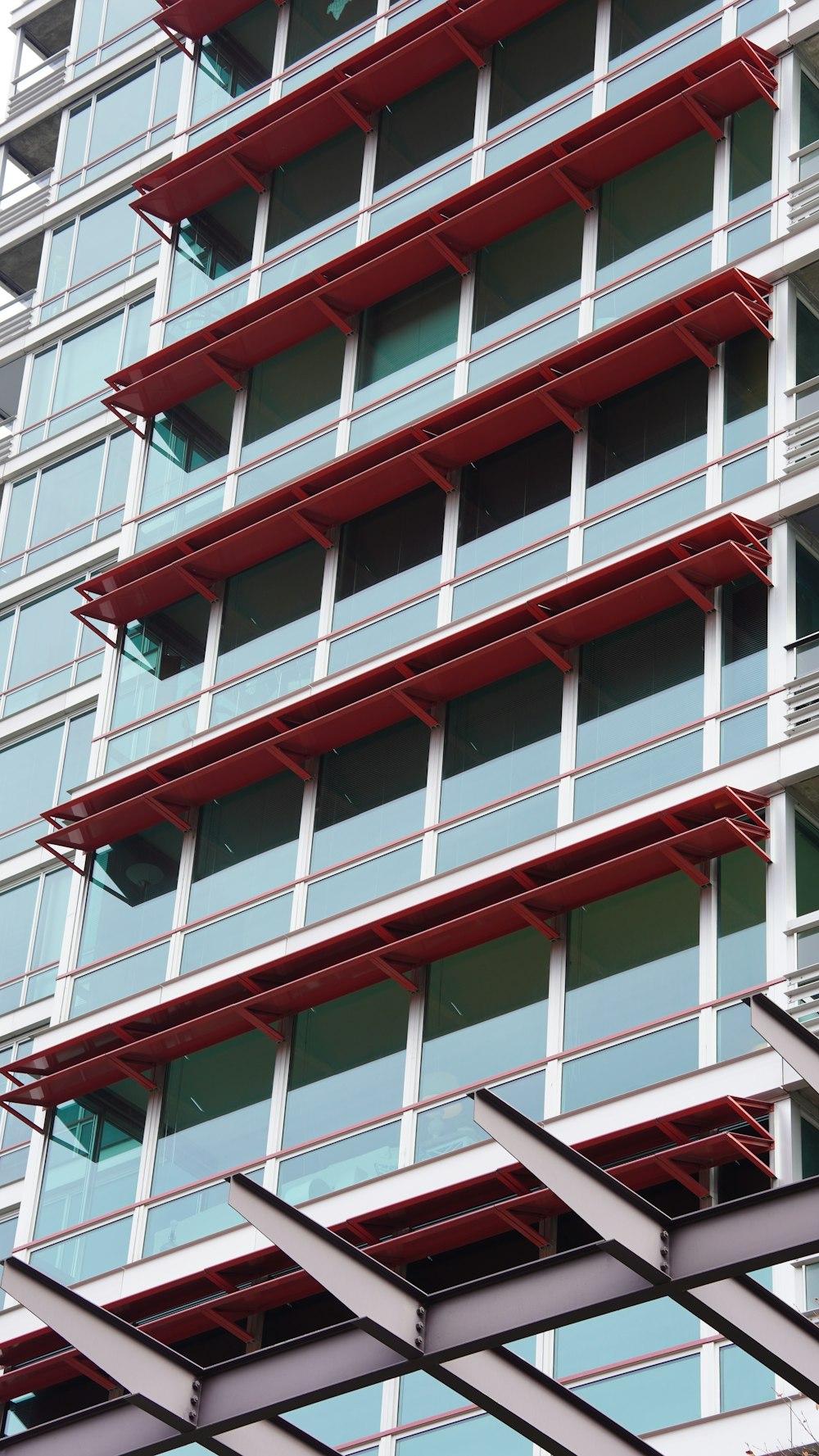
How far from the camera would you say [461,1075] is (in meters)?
24.5

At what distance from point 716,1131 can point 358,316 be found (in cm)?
1300

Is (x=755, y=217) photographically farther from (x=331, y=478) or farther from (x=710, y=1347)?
(x=710, y=1347)

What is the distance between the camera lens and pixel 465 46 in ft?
99.9

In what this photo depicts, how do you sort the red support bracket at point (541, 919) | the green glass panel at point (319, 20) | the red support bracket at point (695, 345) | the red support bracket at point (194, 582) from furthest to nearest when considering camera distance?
the green glass panel at point (319, 20) → the red support bracket at point (194, 582) → the red support bracket at point (695, 345) → the red support bracket at point (541, 919)

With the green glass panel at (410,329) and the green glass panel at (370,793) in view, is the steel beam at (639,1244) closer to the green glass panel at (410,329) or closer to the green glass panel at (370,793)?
the green glass panel at (370,793)

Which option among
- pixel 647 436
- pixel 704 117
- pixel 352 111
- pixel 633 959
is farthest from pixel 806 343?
pixel 352 111

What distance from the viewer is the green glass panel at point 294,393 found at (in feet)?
101

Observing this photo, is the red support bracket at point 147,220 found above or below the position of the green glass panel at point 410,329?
above

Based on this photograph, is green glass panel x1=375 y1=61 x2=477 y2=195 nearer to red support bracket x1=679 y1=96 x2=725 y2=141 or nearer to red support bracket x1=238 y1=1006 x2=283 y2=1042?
red support bracket x1=679 y1=96 x2=725 y2=141

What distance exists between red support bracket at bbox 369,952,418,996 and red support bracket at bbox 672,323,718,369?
288 inches

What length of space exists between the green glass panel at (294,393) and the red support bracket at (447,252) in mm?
2197

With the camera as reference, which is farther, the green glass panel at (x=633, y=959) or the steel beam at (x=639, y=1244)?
the green glass panel at (x=633, y=959)

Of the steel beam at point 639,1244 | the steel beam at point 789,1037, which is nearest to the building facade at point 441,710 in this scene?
the steel beam at point 639,1244

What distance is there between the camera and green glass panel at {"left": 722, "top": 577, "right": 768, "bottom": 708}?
24.1m
